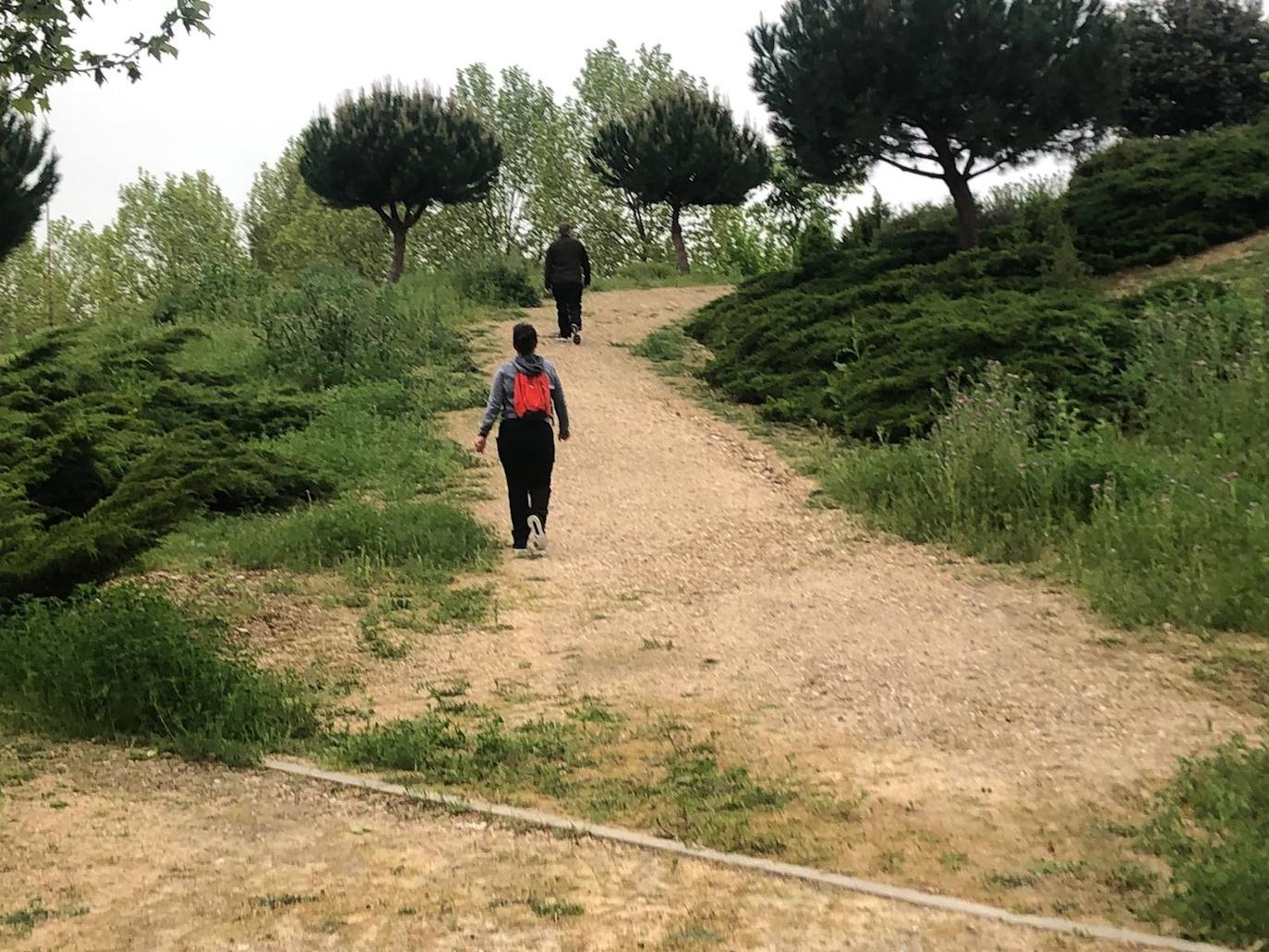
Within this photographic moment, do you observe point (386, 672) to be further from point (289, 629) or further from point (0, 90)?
point (0, 90)

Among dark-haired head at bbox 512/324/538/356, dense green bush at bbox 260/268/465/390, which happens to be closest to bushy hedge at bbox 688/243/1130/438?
dark-haired head at bbox 512/324/538/356

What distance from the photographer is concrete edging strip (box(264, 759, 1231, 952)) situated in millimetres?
3312

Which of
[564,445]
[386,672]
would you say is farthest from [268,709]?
[564,445]

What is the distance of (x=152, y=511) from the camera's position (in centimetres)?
646

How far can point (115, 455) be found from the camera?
27.9 feet

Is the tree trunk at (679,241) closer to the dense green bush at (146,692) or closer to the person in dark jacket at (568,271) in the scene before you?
the person in dark jacket at (568,271)

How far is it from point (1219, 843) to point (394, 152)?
25399 millimetres

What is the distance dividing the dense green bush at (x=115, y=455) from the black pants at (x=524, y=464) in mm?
1924

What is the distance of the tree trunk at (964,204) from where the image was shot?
1900 cm

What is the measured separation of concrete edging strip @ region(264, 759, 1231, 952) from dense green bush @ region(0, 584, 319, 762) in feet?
1.13

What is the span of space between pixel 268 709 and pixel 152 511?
5.33 feet

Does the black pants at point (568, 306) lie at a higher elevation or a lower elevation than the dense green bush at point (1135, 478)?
higher

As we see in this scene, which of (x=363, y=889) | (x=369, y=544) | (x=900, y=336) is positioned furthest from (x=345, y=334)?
(x=363, y=889)

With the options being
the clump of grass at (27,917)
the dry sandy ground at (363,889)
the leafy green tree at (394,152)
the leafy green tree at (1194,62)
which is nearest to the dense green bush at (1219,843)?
the dry sandy ground at (363,889)
